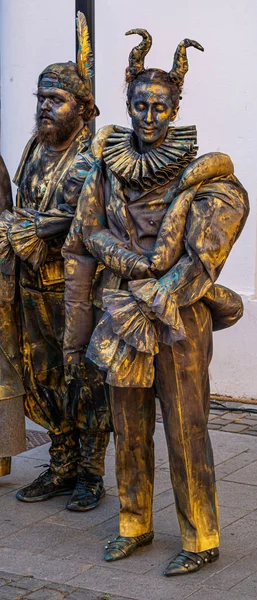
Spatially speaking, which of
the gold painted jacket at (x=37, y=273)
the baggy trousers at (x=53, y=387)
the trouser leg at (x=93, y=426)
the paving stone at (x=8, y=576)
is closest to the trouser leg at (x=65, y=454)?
the baggy trousers at (x=53, y=387)

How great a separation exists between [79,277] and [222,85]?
10.0 feet

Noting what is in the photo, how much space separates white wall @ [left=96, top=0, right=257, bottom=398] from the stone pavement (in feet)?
5.10

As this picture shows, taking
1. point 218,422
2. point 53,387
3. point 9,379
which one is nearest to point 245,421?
point 218,422

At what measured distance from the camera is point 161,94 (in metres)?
5.07

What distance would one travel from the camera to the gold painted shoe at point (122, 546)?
212 inches

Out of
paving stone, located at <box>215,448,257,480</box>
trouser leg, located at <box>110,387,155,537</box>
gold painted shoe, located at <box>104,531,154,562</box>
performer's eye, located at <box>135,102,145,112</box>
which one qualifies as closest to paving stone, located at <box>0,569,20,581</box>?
gold painted shoe, located at <box>104,531,154,562</box>

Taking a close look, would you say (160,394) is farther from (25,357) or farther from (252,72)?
(252,72)

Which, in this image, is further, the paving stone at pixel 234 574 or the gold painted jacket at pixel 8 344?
the gold painted jacket at pixel 8 344

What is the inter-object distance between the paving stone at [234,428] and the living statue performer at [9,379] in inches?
64.6

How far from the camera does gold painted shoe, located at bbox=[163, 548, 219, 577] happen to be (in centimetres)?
521

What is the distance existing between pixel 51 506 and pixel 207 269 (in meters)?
1.79

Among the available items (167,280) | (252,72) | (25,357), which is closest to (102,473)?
(25,357)

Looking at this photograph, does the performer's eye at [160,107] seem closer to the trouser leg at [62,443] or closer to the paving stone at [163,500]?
the trouser leg at [62,443]

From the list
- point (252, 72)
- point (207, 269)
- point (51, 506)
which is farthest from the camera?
point (252, 72)
